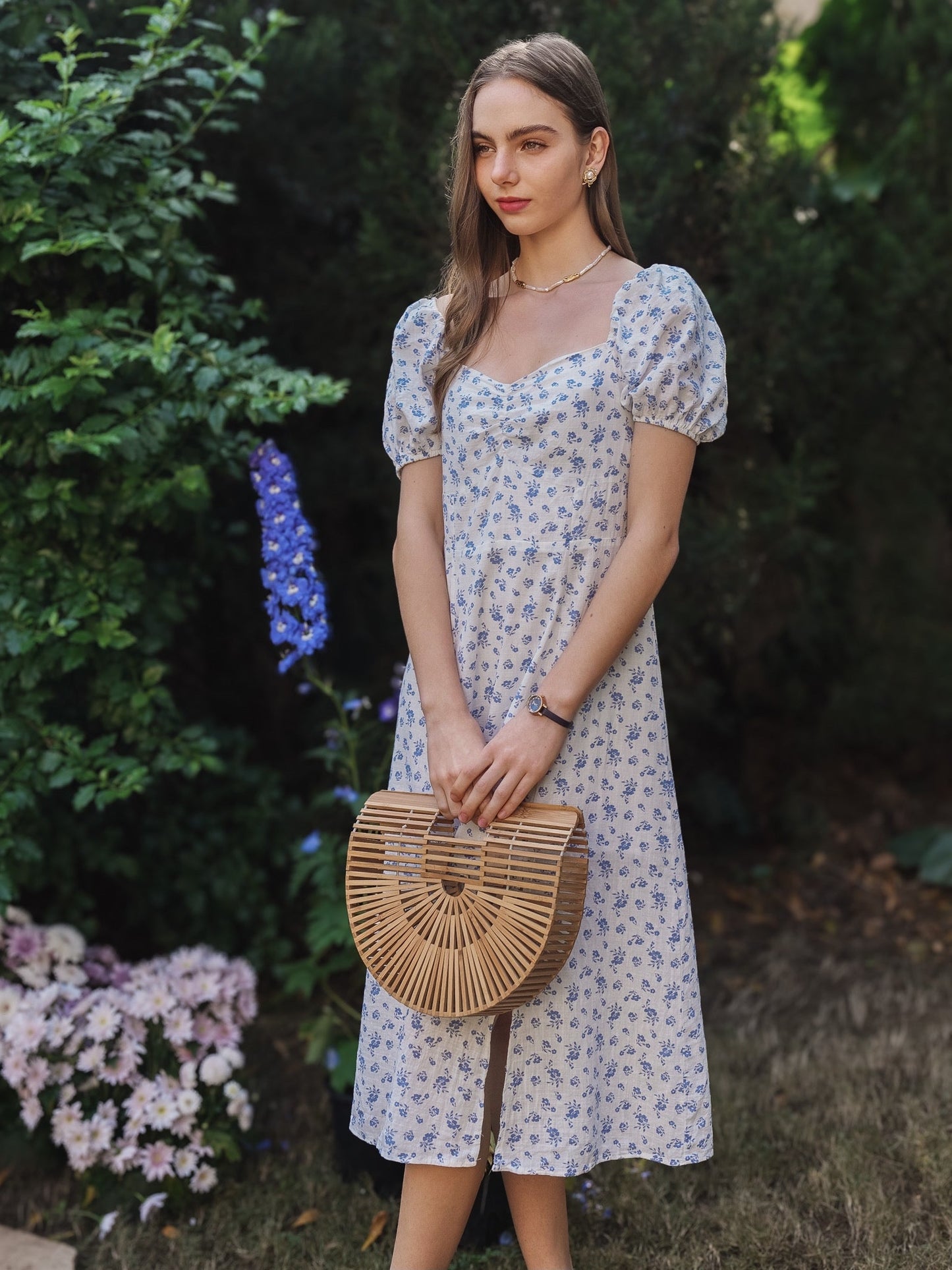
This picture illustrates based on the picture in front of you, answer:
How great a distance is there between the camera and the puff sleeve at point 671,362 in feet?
5.89

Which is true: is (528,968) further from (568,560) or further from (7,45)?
(7,45)

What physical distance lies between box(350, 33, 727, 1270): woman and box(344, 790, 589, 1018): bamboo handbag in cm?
5

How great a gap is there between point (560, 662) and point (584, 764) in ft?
0.52

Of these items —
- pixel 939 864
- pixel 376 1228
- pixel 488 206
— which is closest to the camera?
pixel 488 206

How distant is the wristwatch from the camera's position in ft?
5.87

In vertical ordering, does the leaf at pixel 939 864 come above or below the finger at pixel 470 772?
below

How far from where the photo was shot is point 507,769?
1.78 meters

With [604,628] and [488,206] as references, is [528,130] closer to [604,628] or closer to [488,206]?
[488,206]

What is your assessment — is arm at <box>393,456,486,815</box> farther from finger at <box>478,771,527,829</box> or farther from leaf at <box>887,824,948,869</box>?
leaf at <box>887,824,948,869</box>

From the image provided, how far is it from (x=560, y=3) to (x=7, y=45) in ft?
4.23

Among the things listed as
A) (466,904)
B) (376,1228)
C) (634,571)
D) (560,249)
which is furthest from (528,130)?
(376,1228)

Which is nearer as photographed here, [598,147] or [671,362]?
[671,362]

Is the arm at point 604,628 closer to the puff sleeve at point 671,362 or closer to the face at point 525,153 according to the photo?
the puff sleeve at point 671,362

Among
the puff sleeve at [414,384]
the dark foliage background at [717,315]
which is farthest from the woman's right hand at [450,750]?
the dark foliage background at [717,315]
